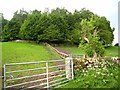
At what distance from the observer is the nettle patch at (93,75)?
Answer: 9.55m

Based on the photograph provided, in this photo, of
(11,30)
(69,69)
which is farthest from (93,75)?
(11,30)

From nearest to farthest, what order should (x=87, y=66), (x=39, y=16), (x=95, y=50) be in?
(x=87, y=66) → (x=95, y=50) → (x=39, y=16)

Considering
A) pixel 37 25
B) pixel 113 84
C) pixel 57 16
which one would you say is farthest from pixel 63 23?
pixel 113 84

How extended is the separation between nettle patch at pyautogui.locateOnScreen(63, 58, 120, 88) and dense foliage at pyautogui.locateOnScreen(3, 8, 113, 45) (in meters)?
27.1

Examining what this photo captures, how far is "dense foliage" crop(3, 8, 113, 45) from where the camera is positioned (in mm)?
41156

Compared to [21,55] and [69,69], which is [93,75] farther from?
[21,55]

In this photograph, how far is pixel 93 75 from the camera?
10.6 m

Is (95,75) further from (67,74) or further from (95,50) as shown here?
(95,50)

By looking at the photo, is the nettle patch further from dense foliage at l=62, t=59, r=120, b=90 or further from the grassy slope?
the grassy slope

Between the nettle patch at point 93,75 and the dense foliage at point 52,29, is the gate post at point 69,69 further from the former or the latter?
the dense foliage at point 52,29

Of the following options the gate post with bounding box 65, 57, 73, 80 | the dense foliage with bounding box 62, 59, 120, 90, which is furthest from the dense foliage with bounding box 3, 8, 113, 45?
the gate post with bounding box 65, 57, 73, 80

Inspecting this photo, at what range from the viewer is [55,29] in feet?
136

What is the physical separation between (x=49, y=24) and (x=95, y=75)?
32.1 m

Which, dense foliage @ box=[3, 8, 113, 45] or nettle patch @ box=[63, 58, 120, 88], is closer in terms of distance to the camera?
nettle patch @ box=[63, 58, 120, 88]
